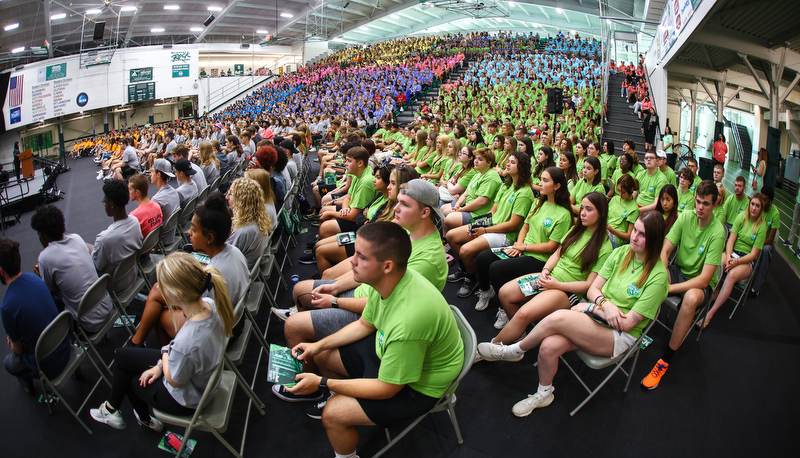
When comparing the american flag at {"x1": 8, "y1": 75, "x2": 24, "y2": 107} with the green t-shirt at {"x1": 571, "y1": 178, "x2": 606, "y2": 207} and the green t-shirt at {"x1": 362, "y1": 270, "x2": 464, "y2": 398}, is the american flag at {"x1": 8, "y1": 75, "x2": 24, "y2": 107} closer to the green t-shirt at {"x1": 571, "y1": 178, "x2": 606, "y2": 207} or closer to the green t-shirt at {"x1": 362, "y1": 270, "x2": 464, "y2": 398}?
the green t-shirt at {"x1": 571, "y1": 178, "x2": 606, "y2": 207}

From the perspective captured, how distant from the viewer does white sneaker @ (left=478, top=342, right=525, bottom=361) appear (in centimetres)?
263

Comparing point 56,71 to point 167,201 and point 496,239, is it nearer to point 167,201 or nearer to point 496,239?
point 167,201

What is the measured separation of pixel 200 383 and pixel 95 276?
4.95 feet

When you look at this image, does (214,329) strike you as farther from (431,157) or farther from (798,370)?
(431,157)

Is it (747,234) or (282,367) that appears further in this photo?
(747,234)

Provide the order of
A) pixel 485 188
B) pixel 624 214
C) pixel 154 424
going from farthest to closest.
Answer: pixel 485 188 → pixel 624 214 → pixel 154 424

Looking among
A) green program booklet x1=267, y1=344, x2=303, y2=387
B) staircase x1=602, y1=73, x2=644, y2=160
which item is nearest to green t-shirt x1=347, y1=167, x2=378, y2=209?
green program booklet x1=267, y1=344, x2=303, y2=387

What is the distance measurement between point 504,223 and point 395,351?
219cm

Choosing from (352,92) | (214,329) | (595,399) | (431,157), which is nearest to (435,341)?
(214,329)

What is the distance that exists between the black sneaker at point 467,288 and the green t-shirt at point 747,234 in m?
2.22

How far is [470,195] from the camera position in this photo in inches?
173

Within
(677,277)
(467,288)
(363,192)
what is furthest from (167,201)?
(677,277)

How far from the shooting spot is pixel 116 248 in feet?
10.6

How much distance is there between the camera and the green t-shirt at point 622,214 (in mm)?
3924
